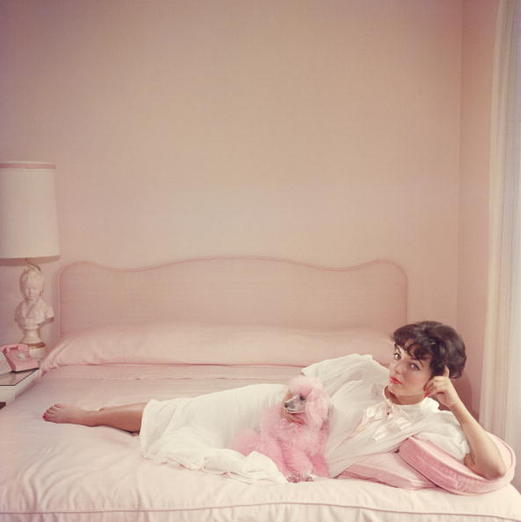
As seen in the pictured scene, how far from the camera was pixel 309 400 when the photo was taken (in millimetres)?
1968

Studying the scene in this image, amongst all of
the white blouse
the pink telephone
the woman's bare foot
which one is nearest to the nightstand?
the pink telephone

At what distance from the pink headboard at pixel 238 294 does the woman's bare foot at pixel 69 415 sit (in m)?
1.16

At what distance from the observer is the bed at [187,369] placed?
1.67m

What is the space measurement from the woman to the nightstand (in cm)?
78

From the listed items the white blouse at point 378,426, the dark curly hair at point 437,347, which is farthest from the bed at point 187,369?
the dark curly hair at point 437,347

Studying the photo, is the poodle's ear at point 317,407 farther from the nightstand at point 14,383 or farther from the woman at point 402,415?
the nightstand at point 14,383

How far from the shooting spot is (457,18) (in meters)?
3.30

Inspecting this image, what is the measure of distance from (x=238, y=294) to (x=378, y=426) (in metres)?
1.65

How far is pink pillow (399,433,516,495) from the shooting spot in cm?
166

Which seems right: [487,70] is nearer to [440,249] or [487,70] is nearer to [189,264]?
[440,249]

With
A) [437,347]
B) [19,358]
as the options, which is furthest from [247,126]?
[437,347]

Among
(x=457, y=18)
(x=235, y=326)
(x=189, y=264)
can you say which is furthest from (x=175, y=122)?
(x=457, y=18)

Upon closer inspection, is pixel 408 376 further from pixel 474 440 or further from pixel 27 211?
pixel 27 211

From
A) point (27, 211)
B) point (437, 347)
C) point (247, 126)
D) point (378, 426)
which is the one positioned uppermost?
point (247, 126)
